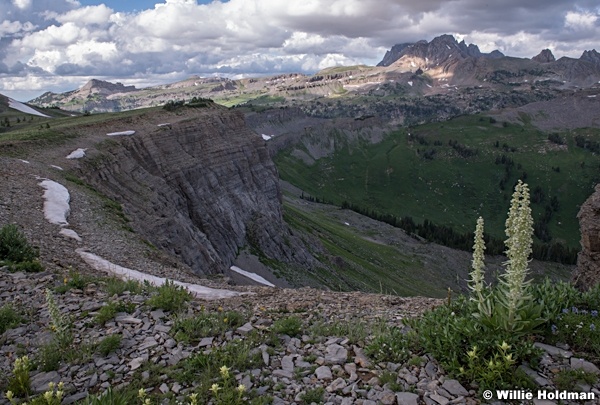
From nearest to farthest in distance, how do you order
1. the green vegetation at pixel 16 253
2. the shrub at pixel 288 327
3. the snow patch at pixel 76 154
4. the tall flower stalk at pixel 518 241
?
the tall flower stalk at pixel 518 241, the shrub at pixel 288 327, the green vegetation at pixel 16 253, the snow patch at pixel 76 154

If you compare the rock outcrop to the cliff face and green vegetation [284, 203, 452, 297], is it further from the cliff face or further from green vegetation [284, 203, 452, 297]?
green vegetation [284, 203, 452, 297]

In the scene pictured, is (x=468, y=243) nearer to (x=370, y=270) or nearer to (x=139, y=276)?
(x=370, y=270)

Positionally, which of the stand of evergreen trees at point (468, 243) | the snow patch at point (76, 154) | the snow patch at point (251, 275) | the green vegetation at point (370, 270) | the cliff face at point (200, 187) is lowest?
the stand of evergreen trees at point (468, 243)

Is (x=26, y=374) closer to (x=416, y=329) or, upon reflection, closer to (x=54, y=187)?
(x=416, y=329)

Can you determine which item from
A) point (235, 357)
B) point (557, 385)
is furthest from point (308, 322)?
point (557, 385)

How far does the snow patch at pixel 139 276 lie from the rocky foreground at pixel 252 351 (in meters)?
2.35

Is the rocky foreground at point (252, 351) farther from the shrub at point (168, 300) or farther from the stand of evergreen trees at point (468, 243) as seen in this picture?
the stand of evergreen trees at point (468, 243)

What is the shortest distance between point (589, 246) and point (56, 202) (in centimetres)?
2910

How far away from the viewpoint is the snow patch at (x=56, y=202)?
73.7 ft

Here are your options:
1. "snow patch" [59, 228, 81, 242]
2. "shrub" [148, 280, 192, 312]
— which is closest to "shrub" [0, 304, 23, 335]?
"shrub" [148, 280, 192, 312]

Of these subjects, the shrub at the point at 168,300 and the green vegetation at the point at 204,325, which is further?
the shrub at the point at 168,300

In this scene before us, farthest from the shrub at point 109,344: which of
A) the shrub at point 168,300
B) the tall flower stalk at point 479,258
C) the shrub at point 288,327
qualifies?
the tall flower stalk at point 479,258

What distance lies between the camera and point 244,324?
1081 cm

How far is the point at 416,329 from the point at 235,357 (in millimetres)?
4500
